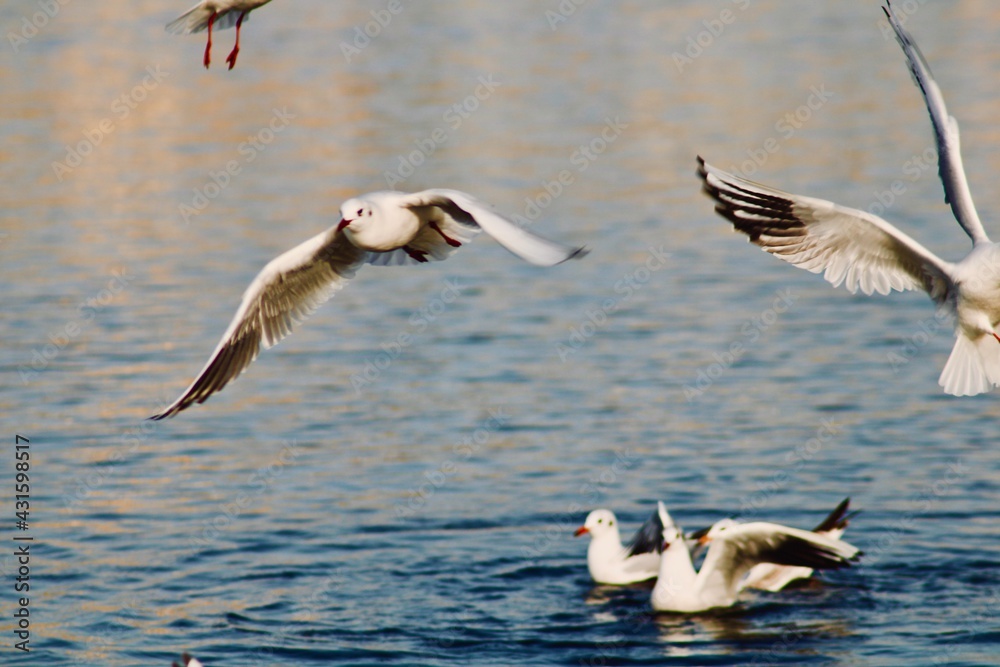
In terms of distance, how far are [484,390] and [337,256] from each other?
17.8 ft

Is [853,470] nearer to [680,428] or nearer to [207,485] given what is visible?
[680,428]

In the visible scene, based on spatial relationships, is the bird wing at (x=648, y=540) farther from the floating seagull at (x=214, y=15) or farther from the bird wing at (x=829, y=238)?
the floating seagull at (x=214, y=15)

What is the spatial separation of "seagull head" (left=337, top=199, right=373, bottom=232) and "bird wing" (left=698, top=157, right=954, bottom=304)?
1.93 metres

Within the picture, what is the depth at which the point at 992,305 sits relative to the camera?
887 centimetres

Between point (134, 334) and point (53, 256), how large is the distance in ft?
12.1

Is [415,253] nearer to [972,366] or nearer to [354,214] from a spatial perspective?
[354,214]

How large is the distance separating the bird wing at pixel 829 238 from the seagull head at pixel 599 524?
9.33 feet

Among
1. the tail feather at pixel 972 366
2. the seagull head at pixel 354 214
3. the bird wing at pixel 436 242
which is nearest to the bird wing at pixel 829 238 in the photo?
the tail feather at pixel 972 366

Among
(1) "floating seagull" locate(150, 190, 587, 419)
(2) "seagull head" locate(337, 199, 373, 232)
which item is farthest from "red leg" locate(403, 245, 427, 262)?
(2) "seagull head" locate(337, 199, 373, 232)

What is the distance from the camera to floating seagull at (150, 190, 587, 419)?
27.1ft

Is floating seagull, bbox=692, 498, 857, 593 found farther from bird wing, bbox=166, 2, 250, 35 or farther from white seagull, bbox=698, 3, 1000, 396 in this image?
bird wing, bbox=166, 2, 250, 35

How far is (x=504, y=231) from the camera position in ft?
23.1

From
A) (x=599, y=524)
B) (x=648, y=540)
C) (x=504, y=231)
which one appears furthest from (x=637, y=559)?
(x=504, y=231)

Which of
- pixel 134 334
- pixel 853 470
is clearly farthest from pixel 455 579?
pixel 134 334
